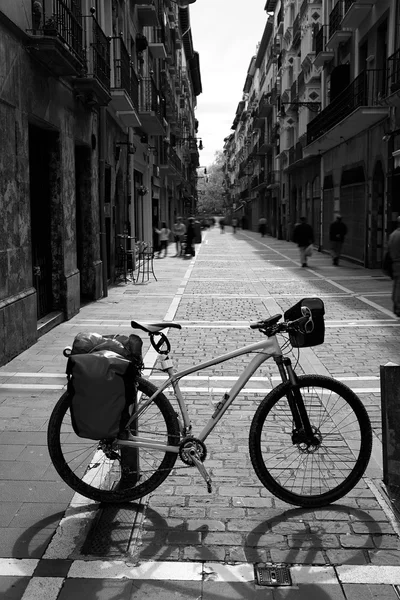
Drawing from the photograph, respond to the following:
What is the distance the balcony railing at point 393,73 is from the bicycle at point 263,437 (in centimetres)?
1424

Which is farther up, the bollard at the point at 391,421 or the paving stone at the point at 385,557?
the bollard at the point at 391,421

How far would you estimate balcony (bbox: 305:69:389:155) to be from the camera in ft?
62.8

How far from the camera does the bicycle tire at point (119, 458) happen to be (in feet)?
13.0

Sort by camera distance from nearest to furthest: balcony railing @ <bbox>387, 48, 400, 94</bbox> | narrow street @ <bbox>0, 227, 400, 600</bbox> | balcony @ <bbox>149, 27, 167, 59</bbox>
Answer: narrow street @ <bbox>0, 227, 400, 600</bbox> → balcony railing @ <bbox>387, 48, 400, 94</bbox> → balcony @ <bbox>149, 27, 167, 59</bbox>

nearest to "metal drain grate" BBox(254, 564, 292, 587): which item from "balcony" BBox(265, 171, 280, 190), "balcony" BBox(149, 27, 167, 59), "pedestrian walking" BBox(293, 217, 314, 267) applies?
"pedestrian walking" BBox(293, 217, 314, 267)

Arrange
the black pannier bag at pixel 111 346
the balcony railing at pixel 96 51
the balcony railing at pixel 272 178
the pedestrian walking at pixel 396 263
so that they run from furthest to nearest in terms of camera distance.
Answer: the balcony railing at pixel 272 178 < the balcony railing at pixel 96 51 < the pedestrian walking at pixel 396 263 < the black pannier bag at pixel 111 346

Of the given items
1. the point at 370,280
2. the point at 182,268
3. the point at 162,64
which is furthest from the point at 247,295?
the point at 162,64

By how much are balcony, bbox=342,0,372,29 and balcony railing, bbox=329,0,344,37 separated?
3.00 feet

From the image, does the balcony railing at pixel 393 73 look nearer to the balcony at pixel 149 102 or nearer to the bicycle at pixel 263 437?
the balcony at pixel 149 102

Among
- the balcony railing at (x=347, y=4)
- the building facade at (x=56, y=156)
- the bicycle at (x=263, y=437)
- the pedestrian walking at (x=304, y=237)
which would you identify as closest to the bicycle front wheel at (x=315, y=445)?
the bicycle at (x=263, y=437)

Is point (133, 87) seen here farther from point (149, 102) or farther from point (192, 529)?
point (192, 529)

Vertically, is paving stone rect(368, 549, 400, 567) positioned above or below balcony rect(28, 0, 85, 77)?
below

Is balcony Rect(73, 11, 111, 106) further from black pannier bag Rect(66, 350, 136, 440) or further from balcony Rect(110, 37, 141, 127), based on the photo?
black pannier bag Rect(66, 350, 136, 440)

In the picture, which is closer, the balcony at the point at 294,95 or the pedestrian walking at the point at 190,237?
the pedestrian walking at the point at 190,237
